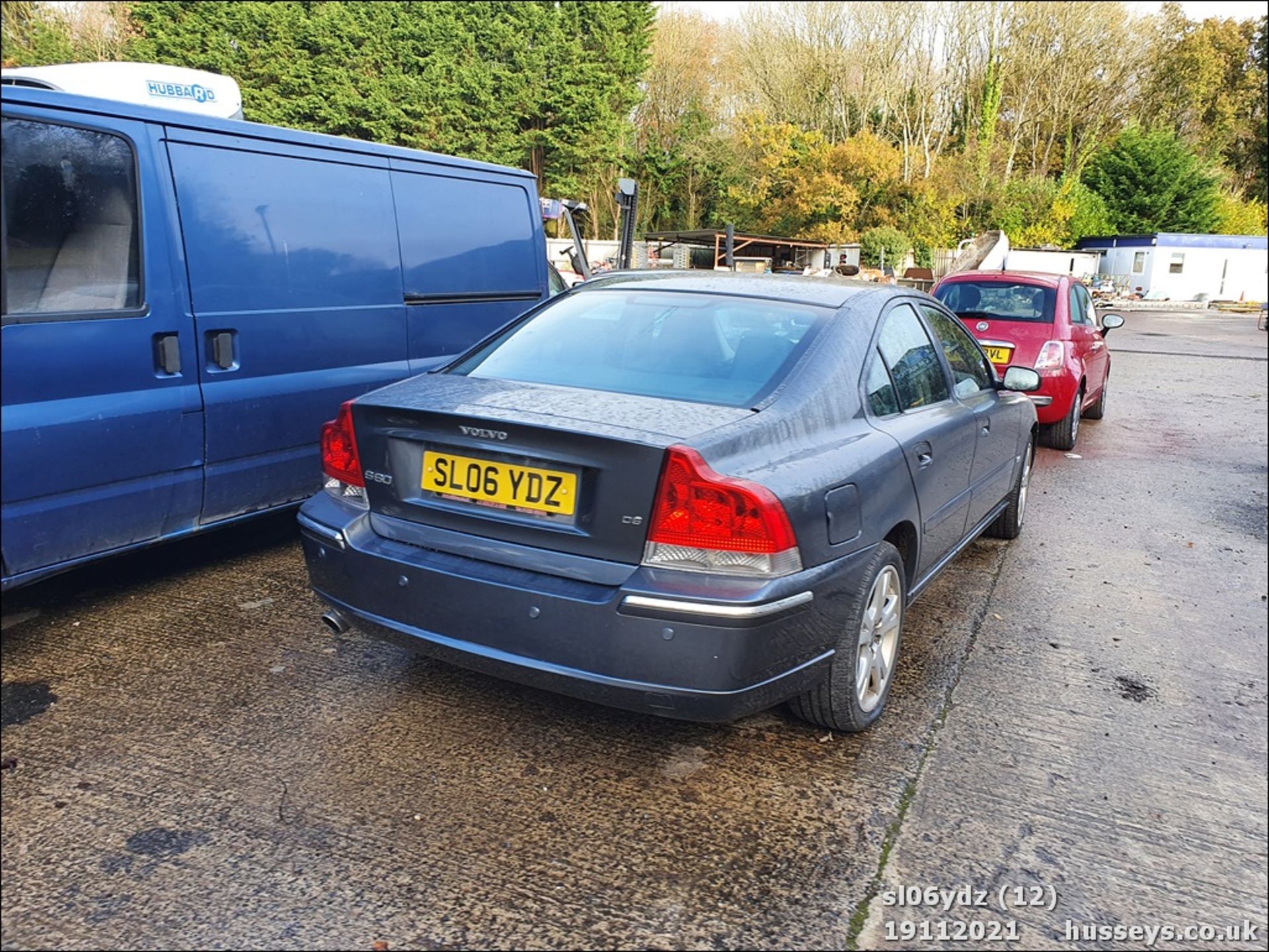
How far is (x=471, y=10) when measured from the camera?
112 ft

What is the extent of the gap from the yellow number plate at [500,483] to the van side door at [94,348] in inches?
56.9

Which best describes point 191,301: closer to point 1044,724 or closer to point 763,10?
point 763,10

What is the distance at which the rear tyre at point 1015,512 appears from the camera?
521 cm

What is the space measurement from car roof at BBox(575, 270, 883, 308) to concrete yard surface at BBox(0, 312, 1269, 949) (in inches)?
51.6

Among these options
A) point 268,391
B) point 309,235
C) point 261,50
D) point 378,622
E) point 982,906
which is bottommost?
point 982,906

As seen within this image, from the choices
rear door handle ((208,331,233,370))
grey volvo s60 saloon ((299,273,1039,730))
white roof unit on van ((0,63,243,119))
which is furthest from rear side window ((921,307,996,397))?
white roof unit on van ((0,63,243,119))

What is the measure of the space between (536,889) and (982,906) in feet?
3.63

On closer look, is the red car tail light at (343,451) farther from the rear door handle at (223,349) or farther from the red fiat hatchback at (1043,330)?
the red fiat hatchback at (1043,330)

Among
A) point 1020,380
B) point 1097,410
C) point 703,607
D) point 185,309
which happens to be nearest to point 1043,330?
point 1097,410

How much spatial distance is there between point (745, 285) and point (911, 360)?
0.73 metres

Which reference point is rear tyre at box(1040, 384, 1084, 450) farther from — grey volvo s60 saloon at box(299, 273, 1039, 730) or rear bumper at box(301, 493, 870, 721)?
rear bumper at box(301, 493, 870, 721)

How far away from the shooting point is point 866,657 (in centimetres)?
303

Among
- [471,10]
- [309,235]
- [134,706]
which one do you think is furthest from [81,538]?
[471,10]

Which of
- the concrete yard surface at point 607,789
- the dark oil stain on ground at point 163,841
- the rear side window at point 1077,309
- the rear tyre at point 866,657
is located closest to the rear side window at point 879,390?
the rear tyre at point 866,657
